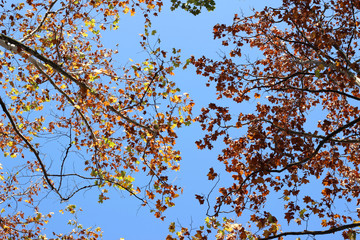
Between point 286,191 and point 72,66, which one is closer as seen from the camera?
point 286,191

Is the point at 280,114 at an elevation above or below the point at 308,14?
below

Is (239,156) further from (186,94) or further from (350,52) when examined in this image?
(350,52)

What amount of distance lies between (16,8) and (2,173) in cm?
602

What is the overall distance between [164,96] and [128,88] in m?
1.31

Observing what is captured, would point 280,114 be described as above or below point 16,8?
below

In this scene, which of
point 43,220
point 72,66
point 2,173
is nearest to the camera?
point 72,66

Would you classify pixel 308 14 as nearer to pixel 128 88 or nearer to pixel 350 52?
pixel 350 52

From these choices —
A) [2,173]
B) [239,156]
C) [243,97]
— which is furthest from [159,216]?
[2,173]

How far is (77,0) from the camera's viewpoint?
8.73 metres

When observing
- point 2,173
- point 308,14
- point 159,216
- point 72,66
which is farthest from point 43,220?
point 308,14

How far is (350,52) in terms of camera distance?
24.6ft

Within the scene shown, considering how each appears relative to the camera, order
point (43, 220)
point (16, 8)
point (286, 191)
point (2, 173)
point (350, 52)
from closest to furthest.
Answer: point (286, 191) → point (350, 52) → point (16, 8) → point (43, 220) → point (2, 173)

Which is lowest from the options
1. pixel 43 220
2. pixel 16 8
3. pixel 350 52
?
pixel 43 220

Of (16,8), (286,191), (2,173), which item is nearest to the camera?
(286,191)
